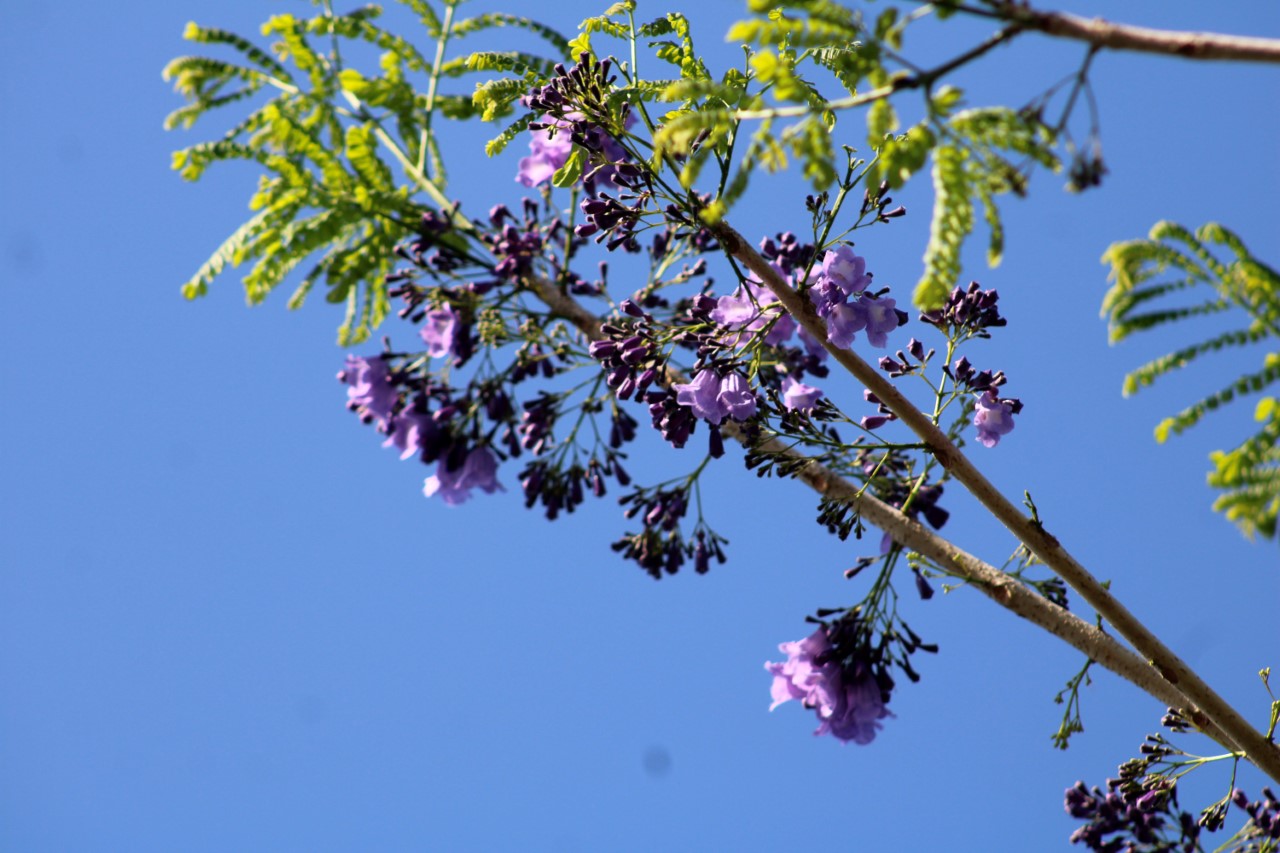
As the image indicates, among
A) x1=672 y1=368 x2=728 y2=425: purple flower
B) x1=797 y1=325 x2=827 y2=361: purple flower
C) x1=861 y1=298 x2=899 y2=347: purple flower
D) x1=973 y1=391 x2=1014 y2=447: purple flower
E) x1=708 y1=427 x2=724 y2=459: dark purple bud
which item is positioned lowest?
x1=672 y1=368 x2=728 y2=425: purple flower

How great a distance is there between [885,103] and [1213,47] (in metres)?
0.55

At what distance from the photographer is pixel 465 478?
16.0 feet

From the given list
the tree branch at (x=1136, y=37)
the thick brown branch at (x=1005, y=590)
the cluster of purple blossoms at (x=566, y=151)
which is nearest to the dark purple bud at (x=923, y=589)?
the thick brown branch at (x=1005, y=590)

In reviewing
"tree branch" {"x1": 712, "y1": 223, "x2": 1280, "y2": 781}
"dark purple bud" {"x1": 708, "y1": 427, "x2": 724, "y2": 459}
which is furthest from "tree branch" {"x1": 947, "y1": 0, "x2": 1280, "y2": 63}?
"dark purple bud" {"x1": 708, "y1": 427, "x2": 724, "y2": 459}

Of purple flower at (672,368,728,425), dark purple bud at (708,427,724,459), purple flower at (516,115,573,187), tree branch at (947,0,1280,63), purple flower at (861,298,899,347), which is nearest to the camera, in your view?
tree branch at (947,0,1280,63)

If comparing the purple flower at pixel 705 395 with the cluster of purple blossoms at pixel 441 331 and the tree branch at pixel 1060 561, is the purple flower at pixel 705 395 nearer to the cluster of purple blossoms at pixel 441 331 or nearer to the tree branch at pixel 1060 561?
the tree branch at pixel 1060 561

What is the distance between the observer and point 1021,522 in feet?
11.6

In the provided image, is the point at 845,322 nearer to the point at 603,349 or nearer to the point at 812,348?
the point at 603,349

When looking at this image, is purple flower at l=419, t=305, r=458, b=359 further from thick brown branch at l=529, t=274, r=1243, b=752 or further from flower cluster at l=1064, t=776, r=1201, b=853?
flower cluster at l=1064, t=776, r=1201, b=853

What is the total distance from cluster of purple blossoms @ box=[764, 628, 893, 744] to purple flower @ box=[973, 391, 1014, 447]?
39.0 inches

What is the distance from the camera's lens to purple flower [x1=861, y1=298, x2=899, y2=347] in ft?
12.0

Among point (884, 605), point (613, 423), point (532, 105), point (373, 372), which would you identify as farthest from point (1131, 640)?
point (373, 372)

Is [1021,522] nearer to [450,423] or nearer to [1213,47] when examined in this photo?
[1213,47]

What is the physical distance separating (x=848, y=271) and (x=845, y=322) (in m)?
0.18
